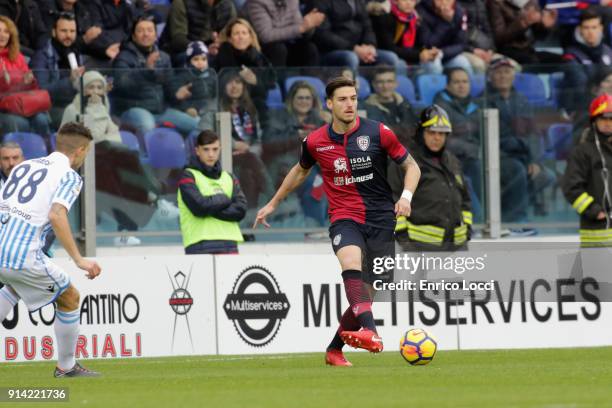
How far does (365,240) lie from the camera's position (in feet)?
38.6

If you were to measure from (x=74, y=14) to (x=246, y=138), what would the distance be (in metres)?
2.89

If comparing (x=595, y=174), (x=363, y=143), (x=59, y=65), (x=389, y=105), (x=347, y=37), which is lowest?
(x=595, y=174)

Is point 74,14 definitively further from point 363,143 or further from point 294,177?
point 363,143

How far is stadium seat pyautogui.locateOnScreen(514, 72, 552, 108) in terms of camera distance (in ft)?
59.2

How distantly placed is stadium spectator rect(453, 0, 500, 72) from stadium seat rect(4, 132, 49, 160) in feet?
23.2

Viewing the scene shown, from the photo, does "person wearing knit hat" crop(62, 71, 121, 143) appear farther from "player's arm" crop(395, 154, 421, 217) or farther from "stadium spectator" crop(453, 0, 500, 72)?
"stadium spectator" crop(453, 0, 500, 72)

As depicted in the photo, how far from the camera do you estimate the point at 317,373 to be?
1106 centimetres

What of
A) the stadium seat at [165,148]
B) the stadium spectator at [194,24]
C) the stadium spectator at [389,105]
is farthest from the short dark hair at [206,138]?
the stadium spectator at [194,24]

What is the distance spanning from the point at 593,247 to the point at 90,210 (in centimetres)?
567

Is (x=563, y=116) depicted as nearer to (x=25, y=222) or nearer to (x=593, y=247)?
(x=593, y=247)

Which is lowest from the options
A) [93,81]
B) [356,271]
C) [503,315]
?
[503,315]

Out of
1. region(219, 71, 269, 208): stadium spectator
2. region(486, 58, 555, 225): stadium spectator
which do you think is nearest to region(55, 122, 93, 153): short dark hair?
region(219, 71, 269, 208): stadium spectator

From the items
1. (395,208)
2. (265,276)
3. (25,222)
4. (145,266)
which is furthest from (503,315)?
(25,222)

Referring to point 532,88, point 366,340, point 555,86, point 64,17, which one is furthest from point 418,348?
point 64,17
